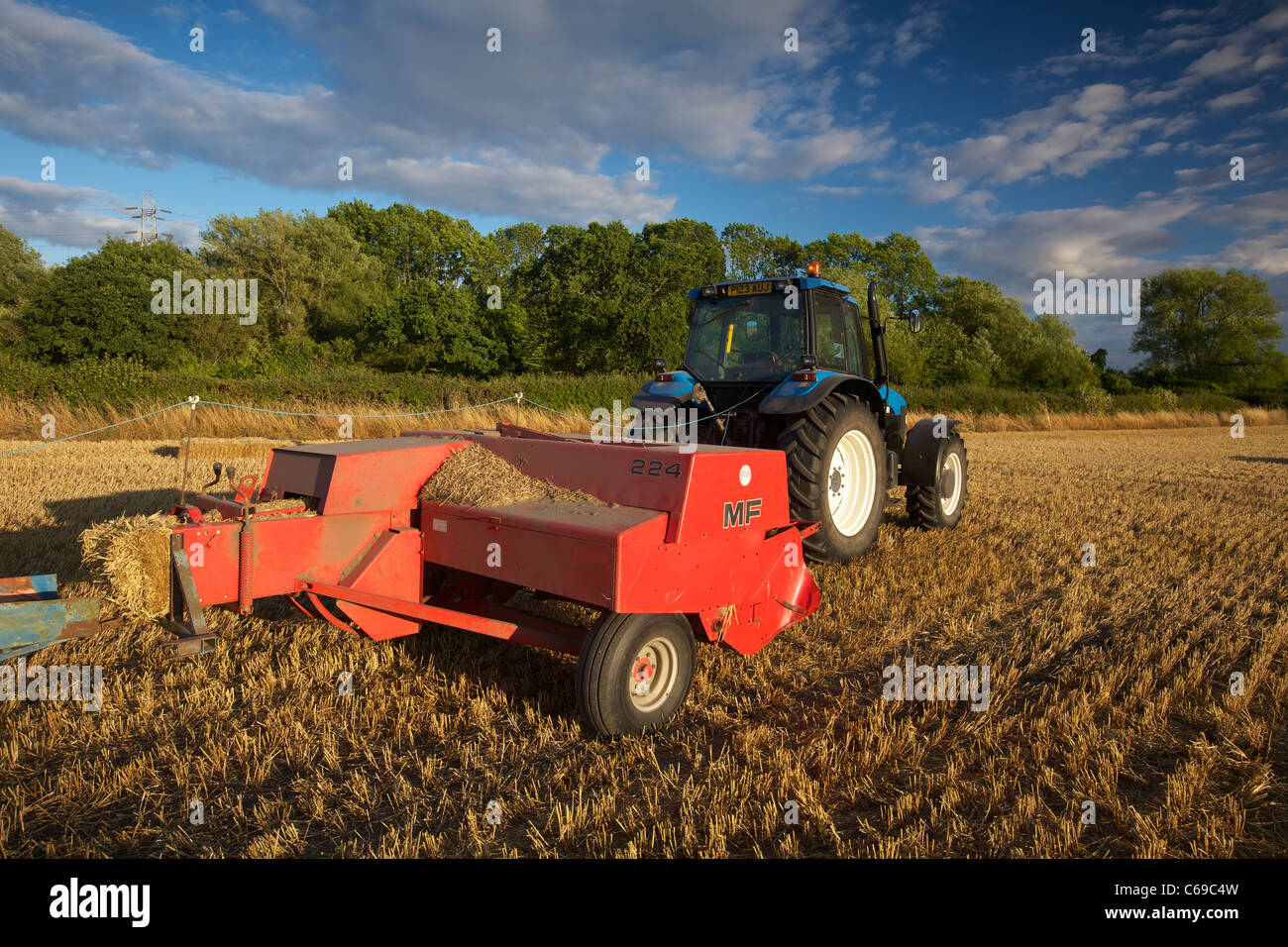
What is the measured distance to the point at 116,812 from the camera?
8.53ft

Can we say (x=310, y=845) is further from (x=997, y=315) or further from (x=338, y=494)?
(x=997, y=315)

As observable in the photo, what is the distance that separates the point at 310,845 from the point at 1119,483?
1122 centimetres

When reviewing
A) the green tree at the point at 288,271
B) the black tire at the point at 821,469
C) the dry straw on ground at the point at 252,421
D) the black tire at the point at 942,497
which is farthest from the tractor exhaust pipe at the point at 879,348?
the green tree at the point at 288,271

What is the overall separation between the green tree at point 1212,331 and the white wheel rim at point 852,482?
135 feet

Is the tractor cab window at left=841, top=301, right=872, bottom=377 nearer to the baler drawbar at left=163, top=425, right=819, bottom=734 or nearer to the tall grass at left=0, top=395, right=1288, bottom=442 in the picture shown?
the baler drawbar at left=163, top=425, right=819, bottom=734

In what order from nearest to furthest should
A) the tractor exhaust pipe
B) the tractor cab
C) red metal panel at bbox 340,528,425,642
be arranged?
red metal panel at bbox 340,528,425,642, the tractor cab, the tractor exhaust pipe

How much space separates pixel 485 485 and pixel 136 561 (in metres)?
1.44

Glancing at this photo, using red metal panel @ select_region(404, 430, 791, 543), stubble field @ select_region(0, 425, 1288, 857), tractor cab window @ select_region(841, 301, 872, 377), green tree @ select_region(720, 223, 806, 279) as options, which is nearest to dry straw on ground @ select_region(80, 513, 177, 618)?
stubble field @ select_region(0, 425, 1288, 857)

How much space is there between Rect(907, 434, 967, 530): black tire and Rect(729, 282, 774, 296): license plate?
2303 mm

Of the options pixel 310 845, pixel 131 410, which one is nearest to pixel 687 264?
pixel 131 410

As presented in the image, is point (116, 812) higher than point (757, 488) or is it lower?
lower

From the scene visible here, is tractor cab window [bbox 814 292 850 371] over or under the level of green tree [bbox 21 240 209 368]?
under

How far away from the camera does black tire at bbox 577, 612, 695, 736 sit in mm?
2988

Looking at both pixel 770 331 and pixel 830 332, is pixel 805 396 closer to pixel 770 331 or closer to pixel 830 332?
pixel 770 331
